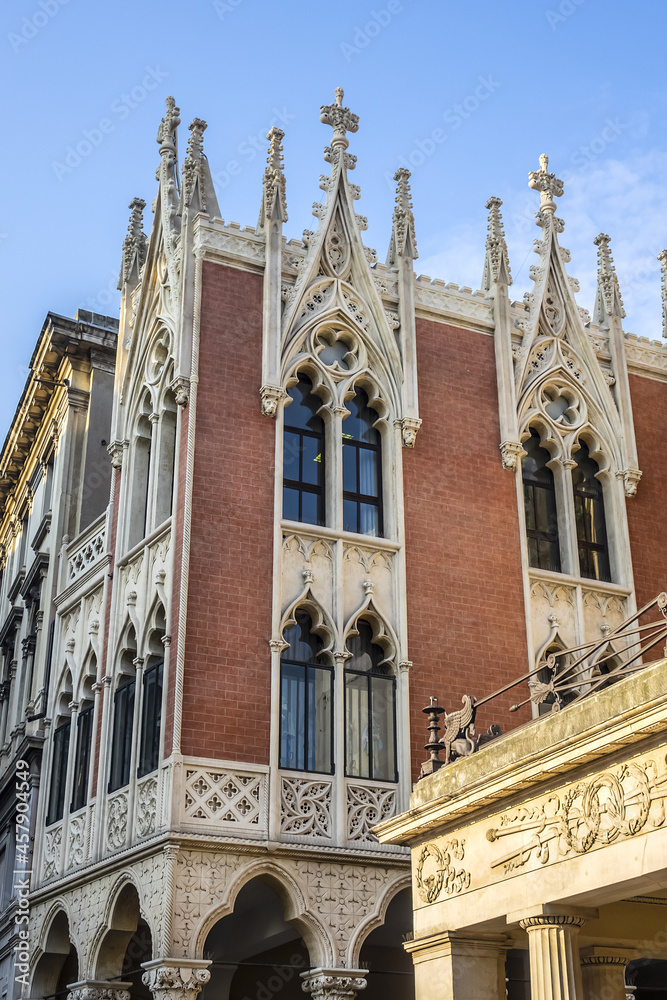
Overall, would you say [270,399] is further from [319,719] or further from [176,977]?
[176,977]

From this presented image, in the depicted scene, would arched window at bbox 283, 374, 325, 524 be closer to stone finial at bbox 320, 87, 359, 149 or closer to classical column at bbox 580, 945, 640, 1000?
stone finial at bbox 320, 87, 359, 149

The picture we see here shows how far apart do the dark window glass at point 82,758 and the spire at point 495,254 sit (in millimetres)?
11686

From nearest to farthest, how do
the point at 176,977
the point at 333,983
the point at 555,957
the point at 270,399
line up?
the point at 555,957 → the point at 176,977 → the point at 333,983 → the point at 270,399

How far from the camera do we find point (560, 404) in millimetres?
25312

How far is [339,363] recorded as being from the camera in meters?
23.2

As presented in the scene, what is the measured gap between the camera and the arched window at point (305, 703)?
66.7 feet

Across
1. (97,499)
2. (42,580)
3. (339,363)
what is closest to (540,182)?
(339,363)

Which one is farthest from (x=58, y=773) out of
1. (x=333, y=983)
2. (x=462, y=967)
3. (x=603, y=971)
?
(x=603, y=971)

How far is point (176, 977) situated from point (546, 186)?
56.5 feet

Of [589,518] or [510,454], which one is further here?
[589,518]

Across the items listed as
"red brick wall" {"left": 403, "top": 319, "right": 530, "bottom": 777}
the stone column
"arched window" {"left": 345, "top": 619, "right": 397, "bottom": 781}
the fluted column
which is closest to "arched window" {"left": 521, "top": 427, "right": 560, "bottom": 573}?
"red brick wall" {"left": 403, "top": 319, "right": 530, "bottom": 777}

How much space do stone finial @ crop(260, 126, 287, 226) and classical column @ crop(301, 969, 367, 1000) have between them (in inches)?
516

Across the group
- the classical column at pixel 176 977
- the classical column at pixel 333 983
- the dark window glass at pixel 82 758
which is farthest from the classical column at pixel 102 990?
the classical column at pixel 333 983

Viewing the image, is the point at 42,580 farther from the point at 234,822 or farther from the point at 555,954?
the point at 555,954
